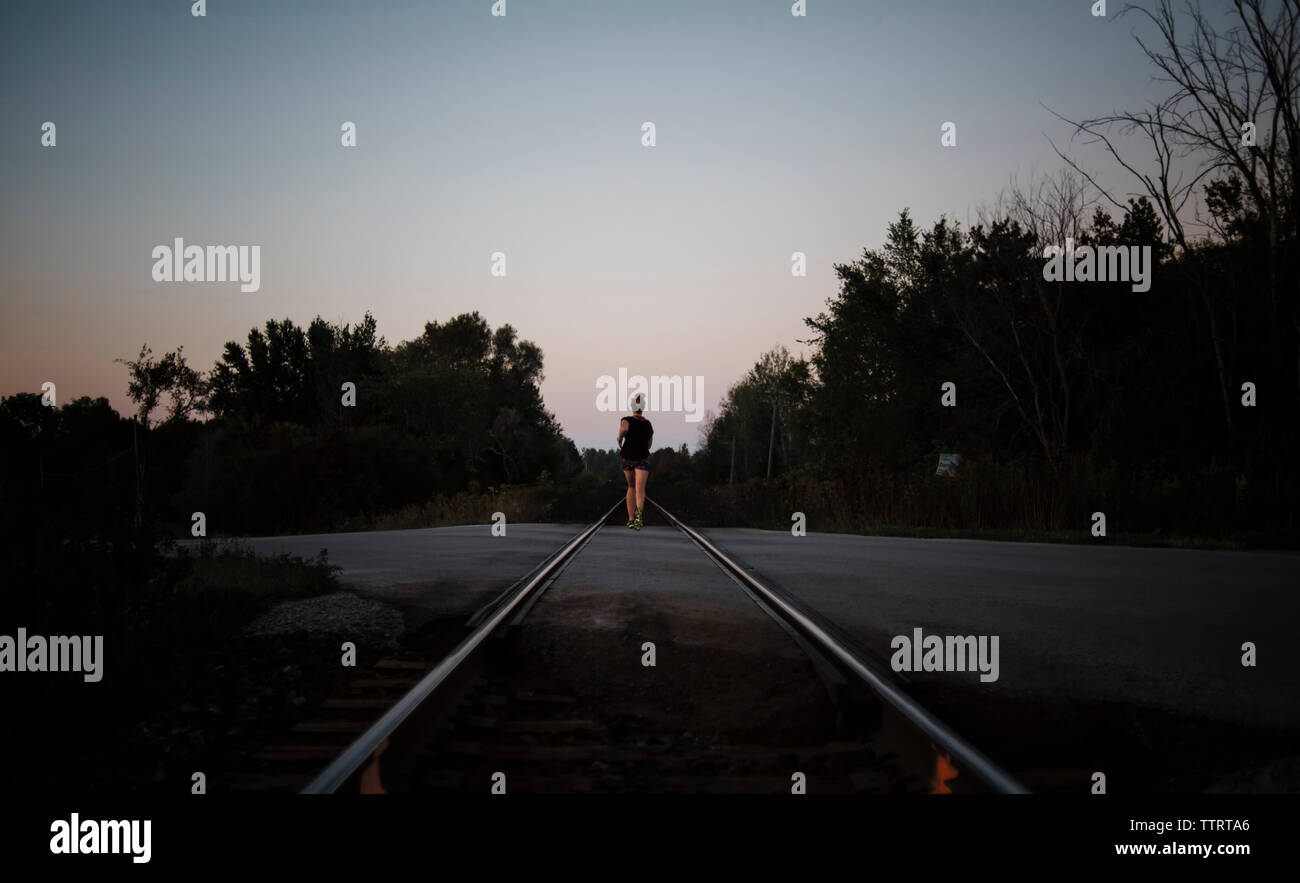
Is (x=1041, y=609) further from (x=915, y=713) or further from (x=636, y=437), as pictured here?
(x=636, y=437)

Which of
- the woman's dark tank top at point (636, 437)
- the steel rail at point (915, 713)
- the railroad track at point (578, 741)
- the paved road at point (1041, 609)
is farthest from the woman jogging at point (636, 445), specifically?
the railroad track at point (578, 741)

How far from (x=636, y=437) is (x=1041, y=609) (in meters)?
10.3

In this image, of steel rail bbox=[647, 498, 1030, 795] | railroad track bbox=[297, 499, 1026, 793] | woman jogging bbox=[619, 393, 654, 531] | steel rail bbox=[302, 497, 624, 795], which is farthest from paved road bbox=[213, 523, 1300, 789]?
woman jogging bbox=[619, 393, 654, 531]

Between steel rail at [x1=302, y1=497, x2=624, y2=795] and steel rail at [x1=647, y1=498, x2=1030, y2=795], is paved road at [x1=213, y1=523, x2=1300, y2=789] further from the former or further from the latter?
steel rail at [x1=302, y1=497, x2=624, y2=795]

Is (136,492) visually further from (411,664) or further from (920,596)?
(920,596)

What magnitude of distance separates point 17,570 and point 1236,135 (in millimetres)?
21915

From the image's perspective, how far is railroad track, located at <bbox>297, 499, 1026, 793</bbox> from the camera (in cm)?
284

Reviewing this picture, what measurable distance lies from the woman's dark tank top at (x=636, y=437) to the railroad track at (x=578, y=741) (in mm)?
11184

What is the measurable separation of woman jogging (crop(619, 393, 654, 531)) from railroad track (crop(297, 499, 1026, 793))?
10994mm

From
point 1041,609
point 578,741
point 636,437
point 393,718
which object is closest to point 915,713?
point 578,741

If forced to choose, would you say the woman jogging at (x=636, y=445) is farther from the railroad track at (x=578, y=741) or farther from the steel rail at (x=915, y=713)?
the railroad track at (x=578, y=741)

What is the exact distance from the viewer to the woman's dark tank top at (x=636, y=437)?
618 inches

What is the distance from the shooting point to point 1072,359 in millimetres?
27922

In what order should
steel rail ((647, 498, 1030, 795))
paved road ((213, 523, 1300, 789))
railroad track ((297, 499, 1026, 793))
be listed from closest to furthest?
steel rail ((647, 498, 1030, 795)), railroad track ((297, 499, 1026, 793)), paved road ((213, 523, 1300, 789))
